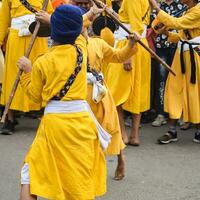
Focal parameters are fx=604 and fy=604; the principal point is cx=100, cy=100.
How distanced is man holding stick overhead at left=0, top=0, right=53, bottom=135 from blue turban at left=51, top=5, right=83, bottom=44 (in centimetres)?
310

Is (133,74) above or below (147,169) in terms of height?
above

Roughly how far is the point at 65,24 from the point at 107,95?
1.39m

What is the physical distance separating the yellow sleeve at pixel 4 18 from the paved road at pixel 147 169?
3.87 ft

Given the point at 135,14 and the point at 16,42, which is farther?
the point at 16,42

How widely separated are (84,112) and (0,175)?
1.91 meters

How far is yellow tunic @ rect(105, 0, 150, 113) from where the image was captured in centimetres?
638

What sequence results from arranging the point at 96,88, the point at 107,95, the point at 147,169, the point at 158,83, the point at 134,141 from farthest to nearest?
the point at 158,83 → the point at 134,141 → the point at 147,169 → the point at 107,95 → the point at 96,88

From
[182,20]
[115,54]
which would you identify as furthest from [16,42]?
[115,54]

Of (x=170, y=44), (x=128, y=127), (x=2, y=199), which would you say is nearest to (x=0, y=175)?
(x=2, y=199)

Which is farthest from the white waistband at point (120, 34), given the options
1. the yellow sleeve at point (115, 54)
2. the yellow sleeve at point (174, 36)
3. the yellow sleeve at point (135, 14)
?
the yellow sleeve at point (115, 54)

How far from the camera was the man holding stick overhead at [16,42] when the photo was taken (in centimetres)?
682

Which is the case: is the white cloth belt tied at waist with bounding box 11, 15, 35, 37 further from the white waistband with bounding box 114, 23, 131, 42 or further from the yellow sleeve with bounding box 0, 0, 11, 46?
the white waistband with bounding box 114, 23, 131, 42

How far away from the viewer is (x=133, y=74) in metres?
6.68

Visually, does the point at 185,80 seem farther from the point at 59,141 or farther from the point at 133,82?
the point at 59,141
